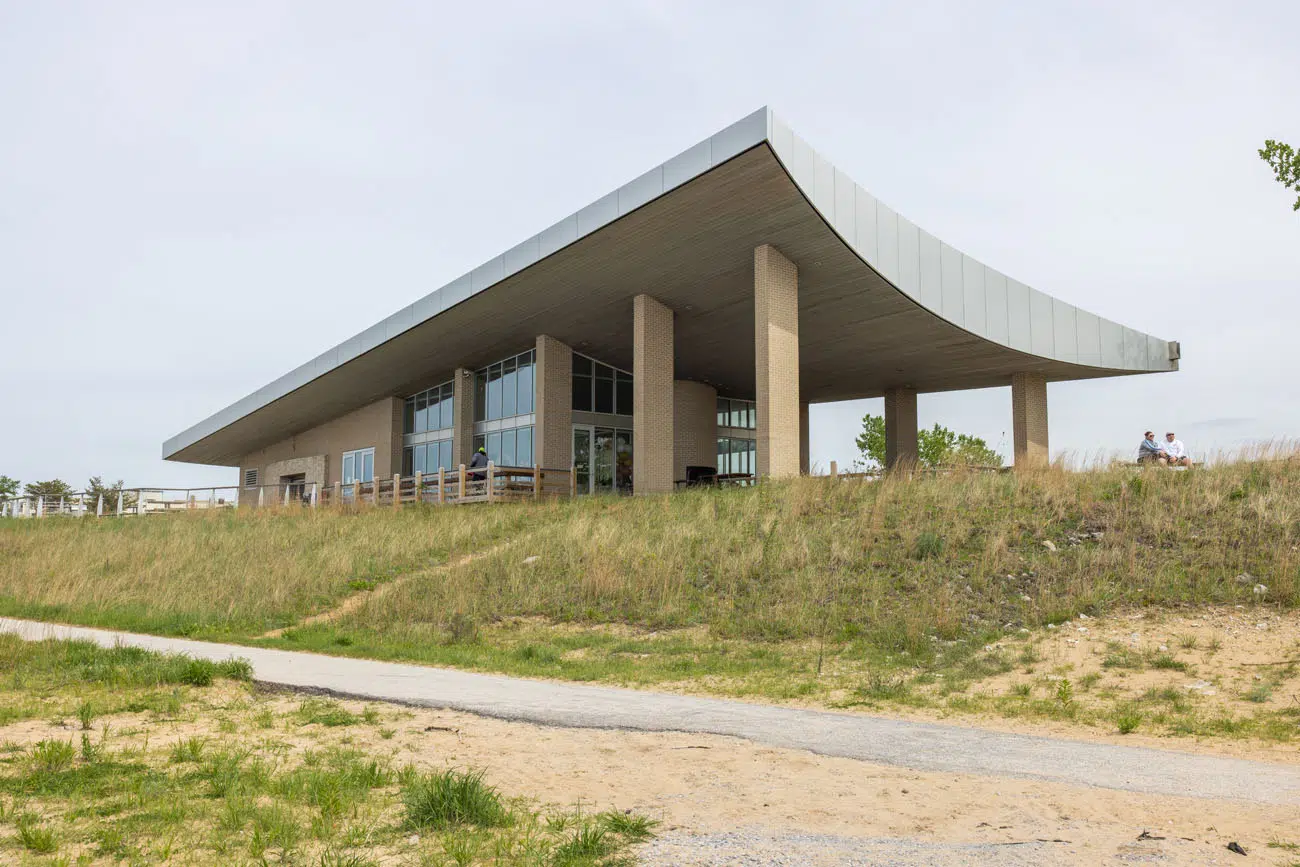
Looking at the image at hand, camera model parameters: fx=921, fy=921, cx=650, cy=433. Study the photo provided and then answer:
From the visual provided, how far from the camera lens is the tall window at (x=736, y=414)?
3812 centimetres

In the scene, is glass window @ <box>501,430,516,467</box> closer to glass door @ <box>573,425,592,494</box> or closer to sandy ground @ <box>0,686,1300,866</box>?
glass door @ <box>573,425,592,494</box>

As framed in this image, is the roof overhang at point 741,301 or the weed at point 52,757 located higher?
the roof overhang at point 741,301

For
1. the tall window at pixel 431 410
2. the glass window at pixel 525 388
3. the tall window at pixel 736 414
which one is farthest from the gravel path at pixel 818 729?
the tall window at pixel 736 414

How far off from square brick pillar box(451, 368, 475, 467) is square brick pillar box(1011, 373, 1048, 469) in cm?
1964

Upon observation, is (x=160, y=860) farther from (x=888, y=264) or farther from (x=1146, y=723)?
(x=888, y=264)

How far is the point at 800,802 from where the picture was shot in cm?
505

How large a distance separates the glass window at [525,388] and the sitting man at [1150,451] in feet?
62.3

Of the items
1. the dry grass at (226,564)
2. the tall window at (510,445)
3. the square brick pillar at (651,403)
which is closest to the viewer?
the dry grass at (226,564)

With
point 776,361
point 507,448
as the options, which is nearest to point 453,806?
point 776,361

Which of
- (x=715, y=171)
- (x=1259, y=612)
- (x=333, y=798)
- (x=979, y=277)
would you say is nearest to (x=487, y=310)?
(x=715, y=171)

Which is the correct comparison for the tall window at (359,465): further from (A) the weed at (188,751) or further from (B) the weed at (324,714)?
(A) the weed at (188,751)

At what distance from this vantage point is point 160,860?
424 cm

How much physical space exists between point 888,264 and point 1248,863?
19699 mm

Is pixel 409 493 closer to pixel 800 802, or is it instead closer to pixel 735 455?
pixel 735 455
